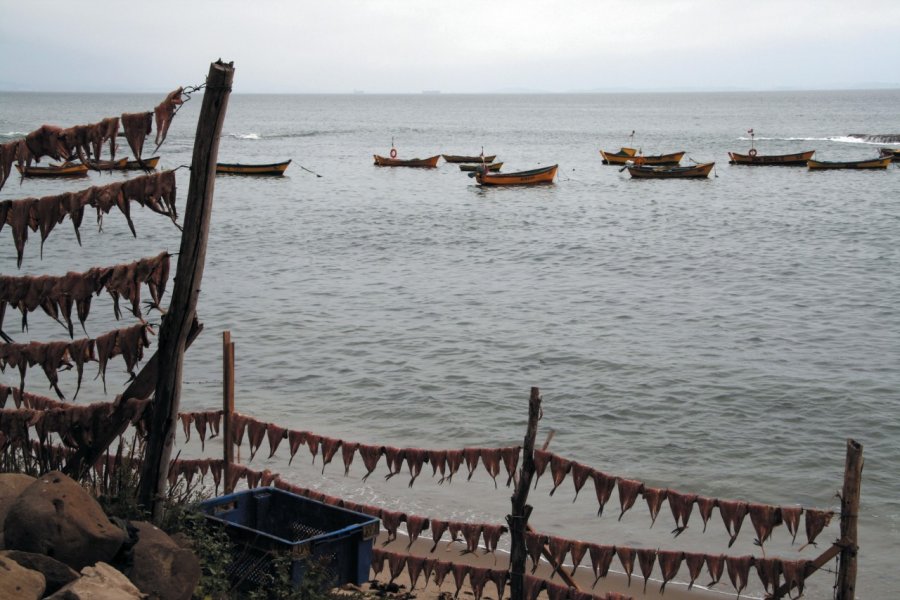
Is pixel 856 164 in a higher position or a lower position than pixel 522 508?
higher

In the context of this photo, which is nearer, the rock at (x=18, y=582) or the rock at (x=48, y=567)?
the rock at (x=18, y=582)

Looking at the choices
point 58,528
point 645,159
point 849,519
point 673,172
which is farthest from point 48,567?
point 645,159

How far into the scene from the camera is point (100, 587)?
4.46 m

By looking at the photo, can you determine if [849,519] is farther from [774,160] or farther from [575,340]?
[774,160]

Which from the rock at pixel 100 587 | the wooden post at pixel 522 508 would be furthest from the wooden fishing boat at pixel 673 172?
the rock at pixel 100 587

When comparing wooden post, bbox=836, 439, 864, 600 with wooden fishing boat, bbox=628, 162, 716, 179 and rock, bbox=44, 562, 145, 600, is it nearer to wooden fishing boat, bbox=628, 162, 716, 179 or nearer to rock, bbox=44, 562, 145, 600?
rock, bbox=44, 562, 145, 600

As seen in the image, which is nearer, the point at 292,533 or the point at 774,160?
the point at 292,533

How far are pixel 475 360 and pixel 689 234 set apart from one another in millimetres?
20272

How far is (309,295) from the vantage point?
74.4ft

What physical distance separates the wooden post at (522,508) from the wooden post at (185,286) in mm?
2230

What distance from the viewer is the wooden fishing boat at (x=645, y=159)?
60.7m

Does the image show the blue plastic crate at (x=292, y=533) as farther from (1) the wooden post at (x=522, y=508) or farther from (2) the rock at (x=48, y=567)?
(2) the rock at (x=48, y=567)

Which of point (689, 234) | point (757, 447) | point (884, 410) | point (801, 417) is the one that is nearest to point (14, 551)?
point (757, 447)

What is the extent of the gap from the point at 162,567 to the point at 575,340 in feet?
46.3
